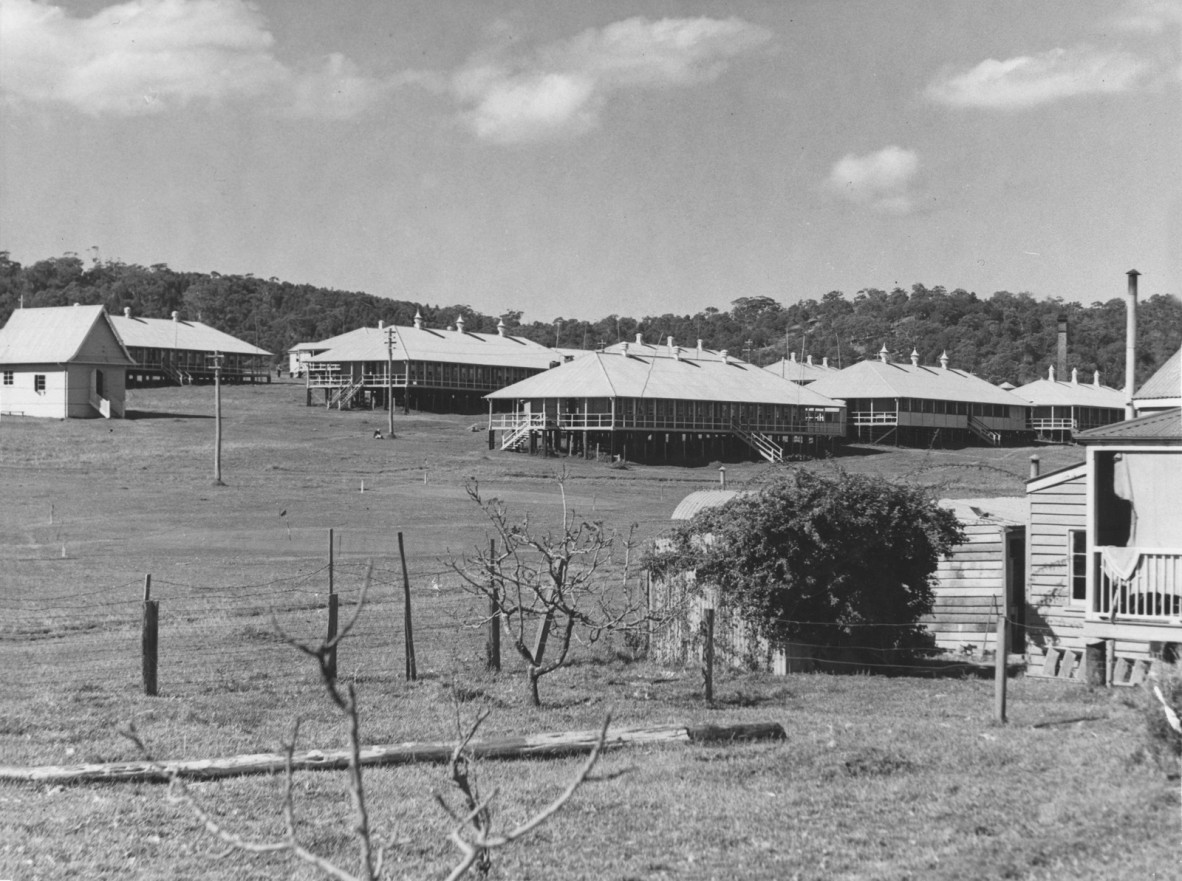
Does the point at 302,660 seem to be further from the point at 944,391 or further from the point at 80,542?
Result: the point at 944,391

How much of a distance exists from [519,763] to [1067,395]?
322 feet

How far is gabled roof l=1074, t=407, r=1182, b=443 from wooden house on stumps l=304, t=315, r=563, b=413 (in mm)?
→ 70369

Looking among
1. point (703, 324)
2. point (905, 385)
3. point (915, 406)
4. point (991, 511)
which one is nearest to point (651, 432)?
point (905, 385)

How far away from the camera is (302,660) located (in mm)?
17859

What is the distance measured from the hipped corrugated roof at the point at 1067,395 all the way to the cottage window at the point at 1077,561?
85.1 meters

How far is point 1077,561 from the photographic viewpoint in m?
19.8

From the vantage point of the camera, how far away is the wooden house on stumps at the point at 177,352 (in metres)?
97.6

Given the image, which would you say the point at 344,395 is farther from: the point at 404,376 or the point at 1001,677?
the point at 1001,677

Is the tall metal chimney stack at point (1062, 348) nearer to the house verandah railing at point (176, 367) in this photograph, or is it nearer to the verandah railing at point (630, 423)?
the verandah railing at point (630, 423)

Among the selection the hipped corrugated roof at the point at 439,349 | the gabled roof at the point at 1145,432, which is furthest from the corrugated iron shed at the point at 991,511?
the hipped corrugated roof at the point at 439,349

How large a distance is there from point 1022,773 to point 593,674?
24.5ft

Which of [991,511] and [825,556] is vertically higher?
[991,511]

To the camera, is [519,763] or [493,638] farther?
[493,638]

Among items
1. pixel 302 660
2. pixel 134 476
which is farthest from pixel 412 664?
pixel 134 476
